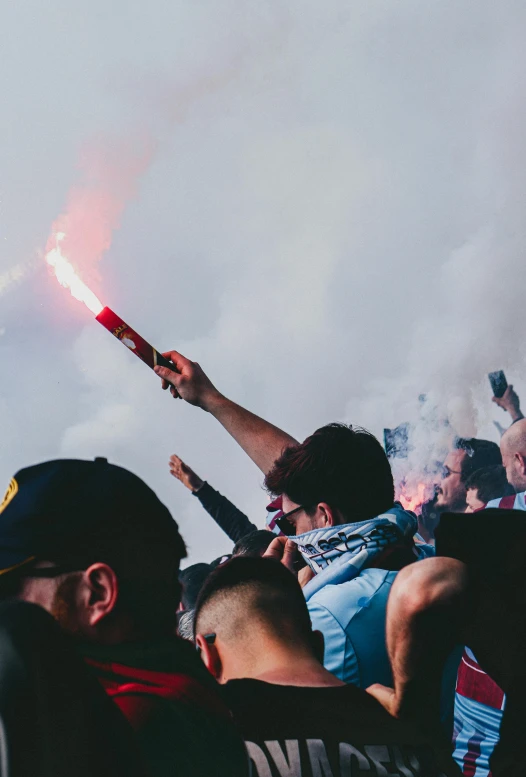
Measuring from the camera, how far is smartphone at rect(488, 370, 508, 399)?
31.9ft

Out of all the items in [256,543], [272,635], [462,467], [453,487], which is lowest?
[272,635]

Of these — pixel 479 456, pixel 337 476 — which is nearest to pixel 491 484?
pixel 479 456

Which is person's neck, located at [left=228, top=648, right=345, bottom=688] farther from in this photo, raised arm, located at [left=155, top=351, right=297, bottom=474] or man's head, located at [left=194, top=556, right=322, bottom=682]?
raised arm, located at [left=155, top=351, right=297, bottom=474]

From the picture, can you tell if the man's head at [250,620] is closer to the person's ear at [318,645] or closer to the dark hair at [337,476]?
the person's ear at [318,645]

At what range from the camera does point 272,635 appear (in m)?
2.31

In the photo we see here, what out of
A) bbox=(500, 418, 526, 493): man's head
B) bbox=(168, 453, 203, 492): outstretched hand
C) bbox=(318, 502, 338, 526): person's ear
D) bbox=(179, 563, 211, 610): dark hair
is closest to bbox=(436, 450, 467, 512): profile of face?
bbox=(500, 418, 526, 493): man's head

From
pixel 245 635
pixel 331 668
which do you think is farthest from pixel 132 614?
pixel 331 668

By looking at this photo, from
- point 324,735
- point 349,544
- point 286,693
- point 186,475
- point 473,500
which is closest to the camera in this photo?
point 324,735

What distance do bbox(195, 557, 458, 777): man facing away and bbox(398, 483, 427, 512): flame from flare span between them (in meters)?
6.68

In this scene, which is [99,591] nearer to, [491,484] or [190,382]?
[190,382]

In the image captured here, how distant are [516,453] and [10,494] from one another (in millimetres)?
5249

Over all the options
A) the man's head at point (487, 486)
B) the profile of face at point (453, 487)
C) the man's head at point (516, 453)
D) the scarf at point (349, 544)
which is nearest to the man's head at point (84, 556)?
the scarf at point (349, 544)

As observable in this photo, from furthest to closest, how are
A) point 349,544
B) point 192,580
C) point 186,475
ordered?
point 186,475 < point 192,580 < point 349,544

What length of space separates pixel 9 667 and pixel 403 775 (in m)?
1.34
